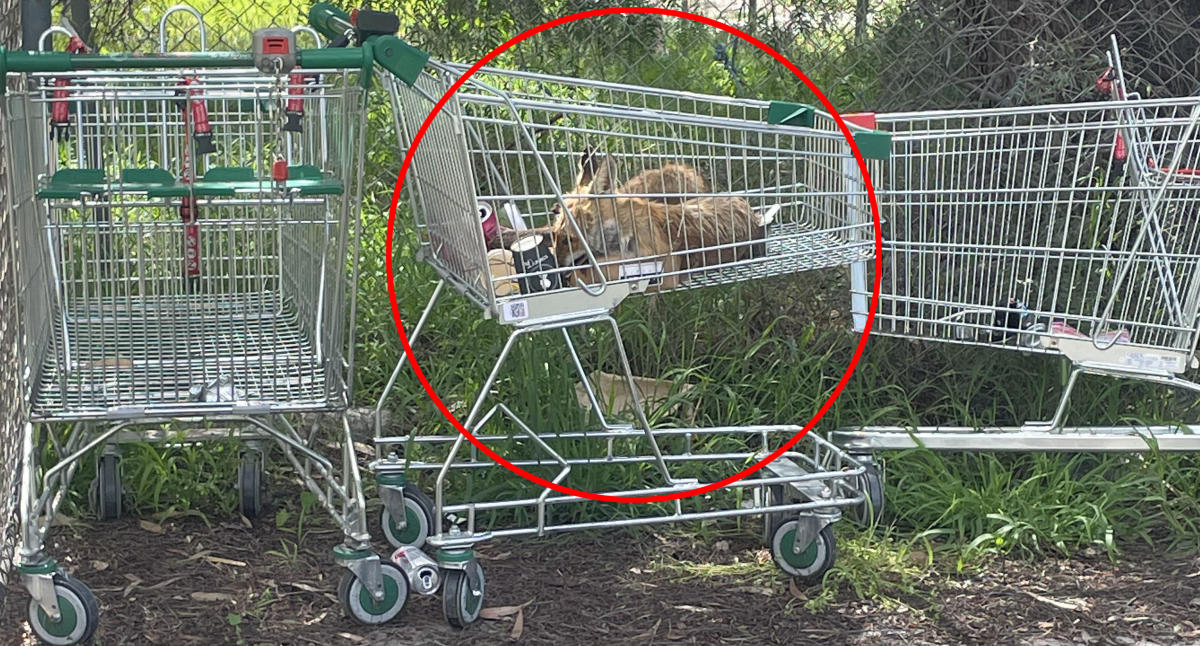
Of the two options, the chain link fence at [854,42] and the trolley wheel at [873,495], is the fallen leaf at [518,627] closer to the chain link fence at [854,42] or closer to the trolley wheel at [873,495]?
the trolley wheel at [873,495]

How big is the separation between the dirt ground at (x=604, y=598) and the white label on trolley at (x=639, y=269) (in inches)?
38.1

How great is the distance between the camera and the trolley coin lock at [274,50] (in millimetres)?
3227

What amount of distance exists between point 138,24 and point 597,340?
6.71 ft

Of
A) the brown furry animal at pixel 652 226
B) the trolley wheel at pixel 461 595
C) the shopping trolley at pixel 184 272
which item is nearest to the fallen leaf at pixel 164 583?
the shopping trolley at pixel 184 272

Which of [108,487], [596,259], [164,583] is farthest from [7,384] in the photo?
[596,259]

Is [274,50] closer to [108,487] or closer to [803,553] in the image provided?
[108,487]

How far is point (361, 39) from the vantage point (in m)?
3.52

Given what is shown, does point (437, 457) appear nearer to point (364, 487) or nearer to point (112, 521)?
point (364, 487)

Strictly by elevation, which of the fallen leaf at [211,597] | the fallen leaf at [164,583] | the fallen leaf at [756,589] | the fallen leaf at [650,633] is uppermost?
the fallen leaf at [164,583]

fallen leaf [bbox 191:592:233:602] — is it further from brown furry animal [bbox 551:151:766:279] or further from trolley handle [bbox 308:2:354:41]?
trolley handle [bbox 308:2:354:41]

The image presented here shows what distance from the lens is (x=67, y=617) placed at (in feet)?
11.3

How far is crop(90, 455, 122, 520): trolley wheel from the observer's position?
430cm

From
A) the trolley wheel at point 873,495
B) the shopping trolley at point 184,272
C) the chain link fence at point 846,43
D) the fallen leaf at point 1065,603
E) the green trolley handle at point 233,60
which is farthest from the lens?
the chain link fence at point 846,43

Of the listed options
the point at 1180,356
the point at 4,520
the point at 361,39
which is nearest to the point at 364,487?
the point at 4,520
